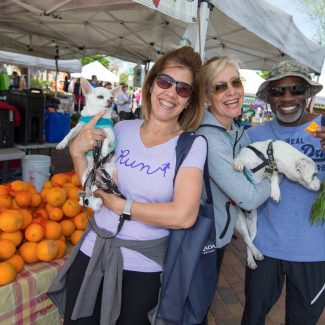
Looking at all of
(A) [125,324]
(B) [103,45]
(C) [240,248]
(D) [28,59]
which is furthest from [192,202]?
(D) [28,59]

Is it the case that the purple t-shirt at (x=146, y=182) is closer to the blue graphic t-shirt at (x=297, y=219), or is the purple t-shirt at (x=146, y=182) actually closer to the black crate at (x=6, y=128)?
the blue graphic t-shirt at (x=297, y=219)

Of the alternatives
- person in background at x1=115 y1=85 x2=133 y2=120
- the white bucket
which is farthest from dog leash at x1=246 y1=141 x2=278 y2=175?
person in background at x1=115 y1=85 x2=133 y2=120

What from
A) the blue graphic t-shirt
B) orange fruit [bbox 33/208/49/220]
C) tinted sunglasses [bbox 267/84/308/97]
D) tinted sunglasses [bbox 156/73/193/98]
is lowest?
orange fruit [bbox 33/208/49/220]

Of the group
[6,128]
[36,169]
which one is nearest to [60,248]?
[36,169]

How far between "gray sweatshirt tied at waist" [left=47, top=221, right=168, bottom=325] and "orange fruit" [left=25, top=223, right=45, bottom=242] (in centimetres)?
75

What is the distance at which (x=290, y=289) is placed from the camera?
2.07m

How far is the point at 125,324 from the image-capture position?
154cm

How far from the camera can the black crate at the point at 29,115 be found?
492 cm

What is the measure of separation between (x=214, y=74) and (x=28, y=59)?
16.7m

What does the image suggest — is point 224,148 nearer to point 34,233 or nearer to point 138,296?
point 138,296

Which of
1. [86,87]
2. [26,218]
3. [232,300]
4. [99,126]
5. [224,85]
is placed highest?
[224,85]

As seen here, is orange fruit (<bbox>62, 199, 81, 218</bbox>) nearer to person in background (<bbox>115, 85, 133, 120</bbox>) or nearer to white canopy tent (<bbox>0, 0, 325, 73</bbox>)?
white canopy tent (<bbox>0, 0, 325, 73</bbox>)

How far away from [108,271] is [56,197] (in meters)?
1.05

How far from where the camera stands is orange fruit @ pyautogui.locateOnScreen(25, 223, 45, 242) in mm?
2111
